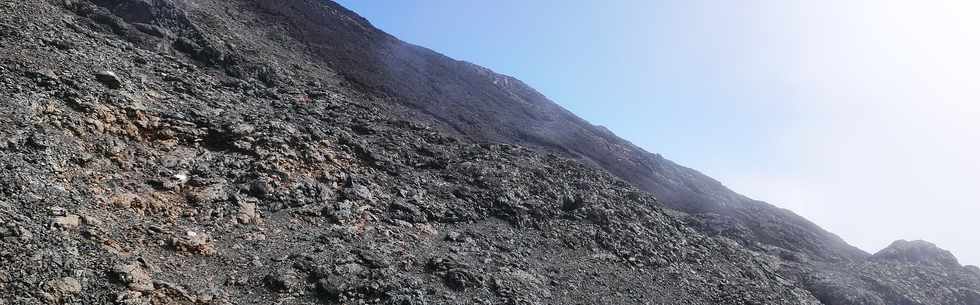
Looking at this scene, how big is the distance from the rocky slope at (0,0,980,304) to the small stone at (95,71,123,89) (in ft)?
0.10

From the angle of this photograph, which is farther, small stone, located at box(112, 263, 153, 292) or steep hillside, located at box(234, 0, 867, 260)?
steep hillside, located at box(234, 0, 867, 260)

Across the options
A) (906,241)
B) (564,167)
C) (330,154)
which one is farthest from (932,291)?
(330,154)

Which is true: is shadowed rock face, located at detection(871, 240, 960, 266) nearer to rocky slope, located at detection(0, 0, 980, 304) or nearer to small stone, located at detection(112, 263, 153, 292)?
rocky slope, located at detection(0, 0, 980, 304)

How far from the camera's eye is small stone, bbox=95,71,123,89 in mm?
11992

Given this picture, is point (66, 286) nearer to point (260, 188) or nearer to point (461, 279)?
point (260, 188)

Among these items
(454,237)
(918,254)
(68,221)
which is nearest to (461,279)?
(454,237)

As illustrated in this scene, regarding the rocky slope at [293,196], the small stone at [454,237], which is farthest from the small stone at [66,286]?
the small stone at [454,237]

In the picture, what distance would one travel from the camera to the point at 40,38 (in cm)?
1238

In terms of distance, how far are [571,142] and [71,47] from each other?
21325 millimetres

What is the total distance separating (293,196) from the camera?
12.3 metres

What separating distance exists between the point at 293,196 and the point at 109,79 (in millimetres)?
4748

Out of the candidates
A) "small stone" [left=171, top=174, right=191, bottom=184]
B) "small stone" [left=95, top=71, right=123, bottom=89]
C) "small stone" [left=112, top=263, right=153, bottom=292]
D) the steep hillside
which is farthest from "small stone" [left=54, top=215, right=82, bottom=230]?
the steep hillside

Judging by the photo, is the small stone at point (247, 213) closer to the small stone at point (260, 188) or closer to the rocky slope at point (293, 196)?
the rocky slope at point (293, 196)

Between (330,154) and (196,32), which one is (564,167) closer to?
(330,154)
